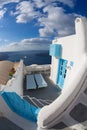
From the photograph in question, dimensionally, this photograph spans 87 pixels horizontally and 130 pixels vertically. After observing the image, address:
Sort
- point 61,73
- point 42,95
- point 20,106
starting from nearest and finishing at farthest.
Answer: point 20,106
point 42,95
point 61,73

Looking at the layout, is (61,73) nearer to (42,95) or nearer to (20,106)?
(42,95)

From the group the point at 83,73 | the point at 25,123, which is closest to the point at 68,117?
the point at 83,73

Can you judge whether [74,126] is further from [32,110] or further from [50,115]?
[32,110]

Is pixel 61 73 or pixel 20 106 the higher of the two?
pixel 20 106

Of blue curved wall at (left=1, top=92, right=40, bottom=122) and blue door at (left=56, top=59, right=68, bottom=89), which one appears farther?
blue door at (left=56, top=59, right=68, bottom=89)

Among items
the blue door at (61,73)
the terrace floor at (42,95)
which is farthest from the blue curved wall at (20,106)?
the blue door at (61,73)

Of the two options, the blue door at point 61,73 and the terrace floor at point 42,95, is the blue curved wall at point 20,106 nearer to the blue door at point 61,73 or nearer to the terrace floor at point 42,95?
the terrace floor at point 42,95

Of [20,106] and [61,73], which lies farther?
[61,73]

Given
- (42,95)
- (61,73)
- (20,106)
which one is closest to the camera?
(20,106)

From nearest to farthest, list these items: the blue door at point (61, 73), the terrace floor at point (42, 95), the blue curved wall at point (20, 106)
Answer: the blue curved wall at point (20, 106), the terrace floor at point (42, 95), the blue door at point (61, 73)

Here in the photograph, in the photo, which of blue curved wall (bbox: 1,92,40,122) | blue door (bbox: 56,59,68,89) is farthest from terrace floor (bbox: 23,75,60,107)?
blue curved wall (bbox: 1,92,40,122)

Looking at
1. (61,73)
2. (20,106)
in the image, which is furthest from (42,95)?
(20,106)

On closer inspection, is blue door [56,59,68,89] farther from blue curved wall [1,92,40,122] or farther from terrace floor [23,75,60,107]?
blue curved wall [1,92,40,122]

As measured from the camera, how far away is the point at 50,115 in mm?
3662
